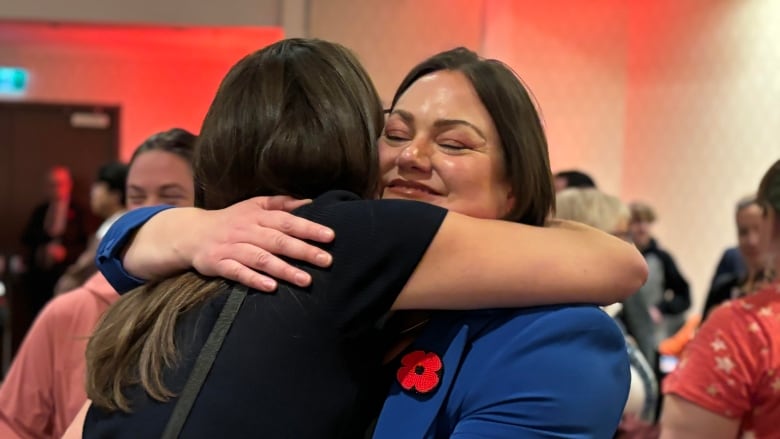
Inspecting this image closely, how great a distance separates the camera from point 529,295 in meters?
0.95

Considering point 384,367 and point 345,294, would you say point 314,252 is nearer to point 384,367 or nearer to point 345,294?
point 345,294

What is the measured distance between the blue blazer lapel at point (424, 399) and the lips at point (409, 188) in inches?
7.9

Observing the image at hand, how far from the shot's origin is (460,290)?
0.93m

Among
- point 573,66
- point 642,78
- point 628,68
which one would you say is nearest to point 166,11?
point 573,66

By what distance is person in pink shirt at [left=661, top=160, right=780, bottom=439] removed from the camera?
1715 mm

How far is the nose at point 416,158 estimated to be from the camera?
109 centimetres

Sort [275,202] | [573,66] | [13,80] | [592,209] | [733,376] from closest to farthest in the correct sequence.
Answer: [275,202] → [733,376] → [592,209] → [573,66] → [13,80]

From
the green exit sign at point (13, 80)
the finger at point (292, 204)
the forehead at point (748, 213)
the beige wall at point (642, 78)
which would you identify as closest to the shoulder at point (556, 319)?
the finger at point (292, 204)

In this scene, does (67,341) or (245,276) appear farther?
(67,341)

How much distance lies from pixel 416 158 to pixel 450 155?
48 mm

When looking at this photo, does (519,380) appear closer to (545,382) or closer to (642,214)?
(545,382)

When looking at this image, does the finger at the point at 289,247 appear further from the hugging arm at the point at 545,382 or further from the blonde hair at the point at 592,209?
the blonde hair at the point at 592,209

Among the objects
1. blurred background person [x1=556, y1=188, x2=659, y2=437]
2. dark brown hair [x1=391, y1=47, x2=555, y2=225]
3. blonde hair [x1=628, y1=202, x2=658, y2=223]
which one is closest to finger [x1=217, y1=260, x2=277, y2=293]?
dark brown hair [x1=391, y1=47, x2=555, y2=225]

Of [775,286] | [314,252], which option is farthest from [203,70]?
[314,252]
